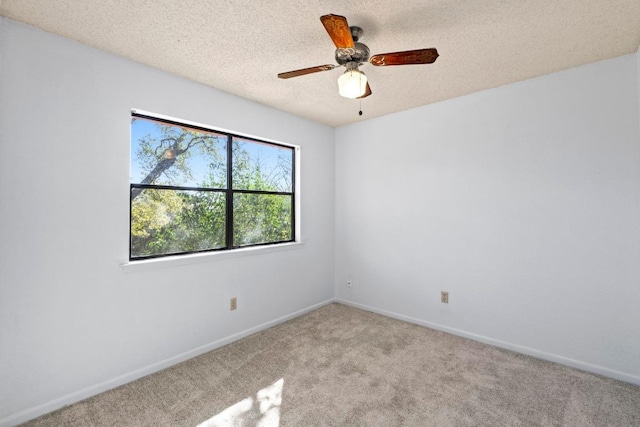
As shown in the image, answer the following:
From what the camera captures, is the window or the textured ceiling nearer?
the textured ceiling

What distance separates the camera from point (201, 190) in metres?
2.72

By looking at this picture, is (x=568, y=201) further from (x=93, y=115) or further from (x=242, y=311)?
(x=93, y=115)

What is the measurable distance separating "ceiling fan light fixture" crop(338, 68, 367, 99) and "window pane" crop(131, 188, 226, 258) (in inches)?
65.6

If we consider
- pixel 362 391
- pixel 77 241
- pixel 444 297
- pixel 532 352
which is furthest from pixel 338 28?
pixel 532 352

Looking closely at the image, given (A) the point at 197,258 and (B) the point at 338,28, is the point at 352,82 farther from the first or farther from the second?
(A) the point at 197,258

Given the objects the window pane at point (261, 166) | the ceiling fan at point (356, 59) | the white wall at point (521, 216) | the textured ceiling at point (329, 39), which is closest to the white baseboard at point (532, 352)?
the white wall at point (521, 216)

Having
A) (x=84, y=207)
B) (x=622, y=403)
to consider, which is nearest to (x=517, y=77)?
(x=622, y=403)

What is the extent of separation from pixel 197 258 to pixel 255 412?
1.33 m

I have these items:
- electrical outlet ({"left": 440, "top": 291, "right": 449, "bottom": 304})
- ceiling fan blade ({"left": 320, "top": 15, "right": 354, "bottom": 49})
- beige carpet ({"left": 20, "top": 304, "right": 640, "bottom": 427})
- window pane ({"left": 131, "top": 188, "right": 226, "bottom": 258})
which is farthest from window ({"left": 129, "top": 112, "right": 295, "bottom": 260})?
electrical outlet ({"left": 440, "top": 291, "right": 449, "bottom": 304})

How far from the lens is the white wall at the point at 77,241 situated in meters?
1.77

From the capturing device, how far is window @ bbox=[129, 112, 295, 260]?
2398mm

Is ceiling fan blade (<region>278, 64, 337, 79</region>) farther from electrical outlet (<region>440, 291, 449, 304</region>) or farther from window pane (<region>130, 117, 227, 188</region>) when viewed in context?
electrical outlet (<region>440, 291, 449, 304</region>)

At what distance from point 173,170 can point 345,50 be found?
177 cm

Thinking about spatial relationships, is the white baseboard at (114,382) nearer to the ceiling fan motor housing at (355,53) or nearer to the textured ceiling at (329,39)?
the textured ceiling at (329,39)
